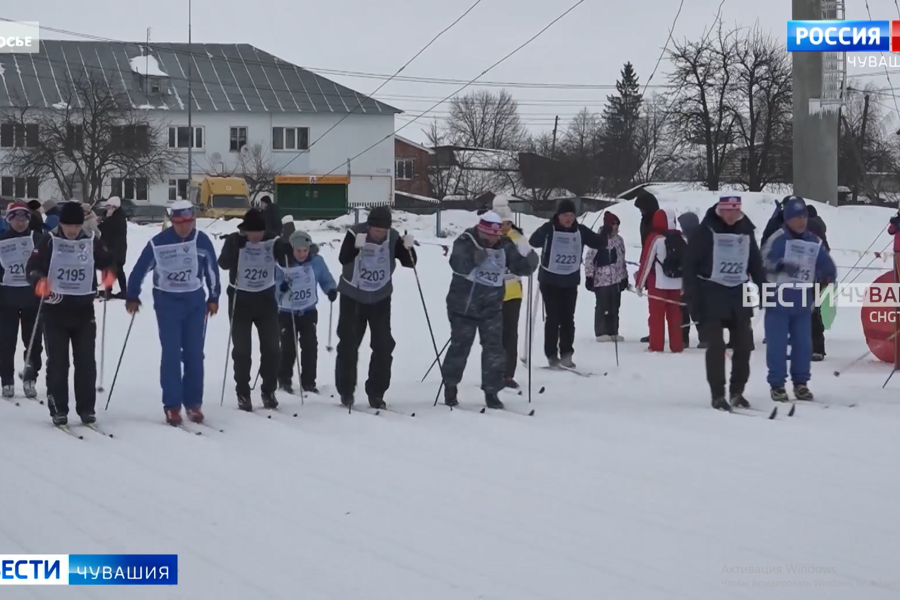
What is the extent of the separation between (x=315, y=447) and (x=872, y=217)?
2613cm

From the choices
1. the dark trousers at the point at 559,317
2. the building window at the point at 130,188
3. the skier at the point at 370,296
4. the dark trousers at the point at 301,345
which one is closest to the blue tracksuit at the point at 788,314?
the dark trousers at the point at 559,317

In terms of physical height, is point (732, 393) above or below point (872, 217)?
below

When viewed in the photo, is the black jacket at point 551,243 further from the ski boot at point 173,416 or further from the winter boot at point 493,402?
the ski boot at point 173,416

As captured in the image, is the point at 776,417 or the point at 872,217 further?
the point at 872,217

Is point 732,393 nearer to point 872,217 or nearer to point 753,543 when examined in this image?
point 753,543

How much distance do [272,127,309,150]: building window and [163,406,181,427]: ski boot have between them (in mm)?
56540

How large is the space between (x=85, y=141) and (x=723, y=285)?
167ft

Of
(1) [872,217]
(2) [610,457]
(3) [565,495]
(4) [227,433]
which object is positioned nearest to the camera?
(3) [565,495]

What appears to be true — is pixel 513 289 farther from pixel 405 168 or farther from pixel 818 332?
pixel 405 168

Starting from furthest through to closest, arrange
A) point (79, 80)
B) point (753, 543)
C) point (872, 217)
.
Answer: point (79, 80), point (872, 217), point (753, 543)

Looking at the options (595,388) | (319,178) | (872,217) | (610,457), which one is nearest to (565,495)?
(610,457)

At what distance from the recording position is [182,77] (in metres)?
64.2

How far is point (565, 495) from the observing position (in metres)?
7.00

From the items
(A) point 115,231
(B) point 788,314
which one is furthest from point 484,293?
(A) point 115,231
